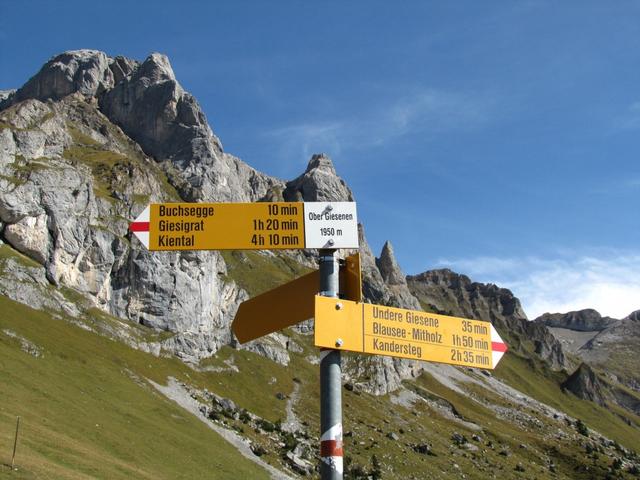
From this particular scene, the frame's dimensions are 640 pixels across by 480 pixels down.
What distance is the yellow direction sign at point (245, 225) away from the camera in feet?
24.6

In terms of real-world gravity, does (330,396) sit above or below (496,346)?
below

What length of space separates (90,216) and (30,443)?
10628 centimetres

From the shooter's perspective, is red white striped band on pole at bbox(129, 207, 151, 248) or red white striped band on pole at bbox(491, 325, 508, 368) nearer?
red white striped band on pole at bbox(129, 207, 151, 248)

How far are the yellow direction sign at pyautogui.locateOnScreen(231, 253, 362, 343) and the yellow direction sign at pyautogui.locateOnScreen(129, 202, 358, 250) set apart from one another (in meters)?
0.42

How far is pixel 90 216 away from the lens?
458ft

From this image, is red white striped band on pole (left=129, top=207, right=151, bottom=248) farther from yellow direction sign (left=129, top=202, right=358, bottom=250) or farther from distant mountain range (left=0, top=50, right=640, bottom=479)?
distant mountain range (left=0, top=50, right=640, bottom=479)

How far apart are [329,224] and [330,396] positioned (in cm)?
208

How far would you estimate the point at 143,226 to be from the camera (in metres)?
7.67

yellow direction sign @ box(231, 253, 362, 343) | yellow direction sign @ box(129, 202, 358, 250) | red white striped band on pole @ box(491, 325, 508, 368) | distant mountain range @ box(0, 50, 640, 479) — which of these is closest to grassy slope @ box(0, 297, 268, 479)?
distant mountain range @ box(0, 50, 640, 479)

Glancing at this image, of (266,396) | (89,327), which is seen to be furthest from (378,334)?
(266,396)

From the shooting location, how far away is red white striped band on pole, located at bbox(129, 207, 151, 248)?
763cm

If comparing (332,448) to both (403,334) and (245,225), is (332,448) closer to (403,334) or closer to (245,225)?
(403,334)

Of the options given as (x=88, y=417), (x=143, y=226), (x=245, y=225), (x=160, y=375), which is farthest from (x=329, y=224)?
(x=160, y=375)

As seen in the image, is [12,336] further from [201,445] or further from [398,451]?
[398,451]
